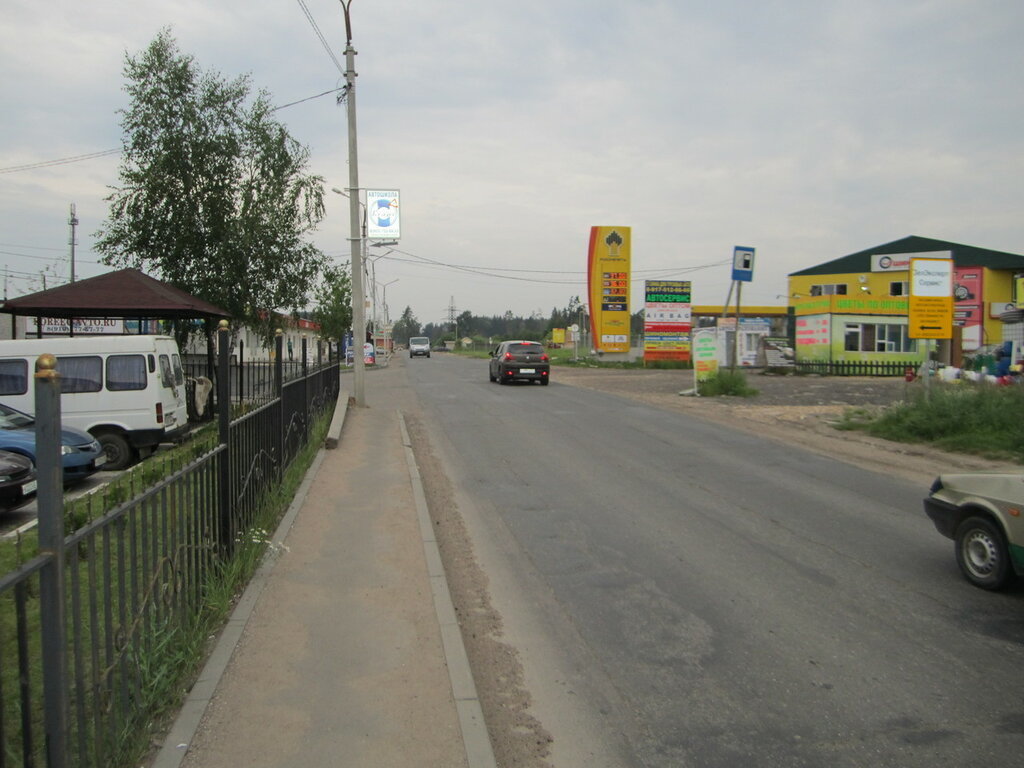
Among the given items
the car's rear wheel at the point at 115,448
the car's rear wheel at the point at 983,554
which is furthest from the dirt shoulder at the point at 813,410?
the car's rear wheel at the point at 115,448

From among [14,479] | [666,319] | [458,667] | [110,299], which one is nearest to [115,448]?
[110,299]

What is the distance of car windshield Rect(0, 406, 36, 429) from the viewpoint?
435 inches

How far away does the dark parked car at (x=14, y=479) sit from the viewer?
9.16 meters

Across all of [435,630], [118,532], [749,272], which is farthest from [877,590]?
[749,272]

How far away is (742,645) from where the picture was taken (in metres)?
4.97

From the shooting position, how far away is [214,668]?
436 centimetres

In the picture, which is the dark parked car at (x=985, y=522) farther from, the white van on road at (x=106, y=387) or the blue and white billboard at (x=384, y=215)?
the blue and white billboard at (x=384, y=215)

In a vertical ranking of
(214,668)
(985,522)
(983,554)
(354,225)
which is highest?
(354,225)

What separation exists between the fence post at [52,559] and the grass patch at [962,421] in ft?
42.9

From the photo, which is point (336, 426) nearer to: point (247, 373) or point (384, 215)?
point (247, 373)

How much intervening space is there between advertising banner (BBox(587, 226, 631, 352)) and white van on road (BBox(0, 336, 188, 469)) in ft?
116

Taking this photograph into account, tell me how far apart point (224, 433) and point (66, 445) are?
714 centimetres

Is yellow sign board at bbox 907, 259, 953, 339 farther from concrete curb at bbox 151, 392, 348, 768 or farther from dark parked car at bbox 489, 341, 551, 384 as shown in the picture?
concrete curb at bbox 151, 392, 348, 768

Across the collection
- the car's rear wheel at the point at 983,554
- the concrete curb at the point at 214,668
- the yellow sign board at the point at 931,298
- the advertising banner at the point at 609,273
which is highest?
the advertising banner at the point at 609,273
